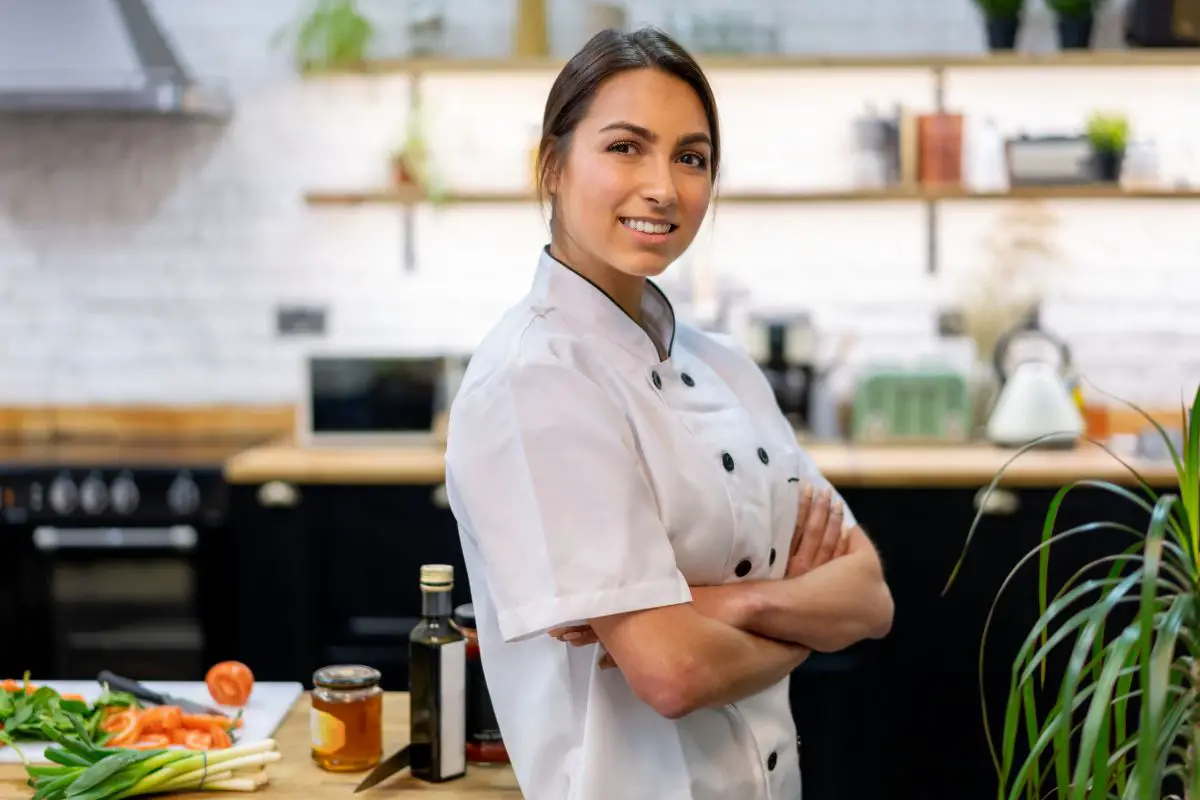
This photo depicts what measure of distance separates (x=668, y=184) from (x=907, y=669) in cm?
232

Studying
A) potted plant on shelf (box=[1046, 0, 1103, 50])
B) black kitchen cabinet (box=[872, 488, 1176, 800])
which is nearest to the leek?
black kitchen cabinet (box=[872, 488, 1176, 800])

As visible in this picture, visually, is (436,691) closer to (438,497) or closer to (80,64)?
(438,497)

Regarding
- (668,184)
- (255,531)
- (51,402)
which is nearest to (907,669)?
(255,531)

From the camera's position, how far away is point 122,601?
379 centimetres

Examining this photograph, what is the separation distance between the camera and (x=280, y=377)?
4.52 meters

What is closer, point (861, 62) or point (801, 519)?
point (801, 519)

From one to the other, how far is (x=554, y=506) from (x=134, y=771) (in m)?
0.56

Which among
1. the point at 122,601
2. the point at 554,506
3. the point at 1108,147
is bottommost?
the point at 122,601

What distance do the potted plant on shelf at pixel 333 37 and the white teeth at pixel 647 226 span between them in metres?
2.81

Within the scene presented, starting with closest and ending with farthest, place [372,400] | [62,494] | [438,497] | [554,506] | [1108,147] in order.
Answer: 1. [554,506]
2. [438,497]
3. [62,494]
4. [372,400]
5. [1108,147]

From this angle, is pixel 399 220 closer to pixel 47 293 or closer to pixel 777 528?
pixel 47 293

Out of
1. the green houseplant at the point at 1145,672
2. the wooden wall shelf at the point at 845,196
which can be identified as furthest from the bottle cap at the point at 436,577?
the wooden wall shelf at the point at 845,196

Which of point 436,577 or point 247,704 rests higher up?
point 436,577

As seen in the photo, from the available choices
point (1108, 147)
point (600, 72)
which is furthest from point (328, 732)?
point (1108, 147)
